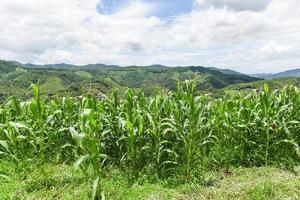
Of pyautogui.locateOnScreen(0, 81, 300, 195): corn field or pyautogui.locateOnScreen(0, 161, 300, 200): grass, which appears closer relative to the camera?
pyautogui.locateOnScreen(0, 161, 300, 200): grass

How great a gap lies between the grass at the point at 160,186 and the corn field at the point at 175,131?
1.31ft

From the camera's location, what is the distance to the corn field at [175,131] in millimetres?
7073

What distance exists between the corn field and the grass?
15.7 inches

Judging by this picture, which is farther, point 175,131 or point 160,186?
point 175,131

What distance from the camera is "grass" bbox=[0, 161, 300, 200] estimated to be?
6.18 meters

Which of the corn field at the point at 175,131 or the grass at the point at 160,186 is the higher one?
the corn field at the point at 175,131

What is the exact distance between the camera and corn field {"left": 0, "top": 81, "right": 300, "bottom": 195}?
7073 millimetres

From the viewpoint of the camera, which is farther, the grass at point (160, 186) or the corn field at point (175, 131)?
the corn field at point (175, 131)

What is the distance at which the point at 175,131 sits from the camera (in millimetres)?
7070

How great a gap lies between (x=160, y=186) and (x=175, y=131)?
3.78 feet

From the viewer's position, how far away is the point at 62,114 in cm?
927

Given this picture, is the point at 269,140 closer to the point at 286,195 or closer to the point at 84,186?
the point at 286,195

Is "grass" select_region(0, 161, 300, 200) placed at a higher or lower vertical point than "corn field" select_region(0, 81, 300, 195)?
lower

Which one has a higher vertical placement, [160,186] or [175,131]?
[175,131]
